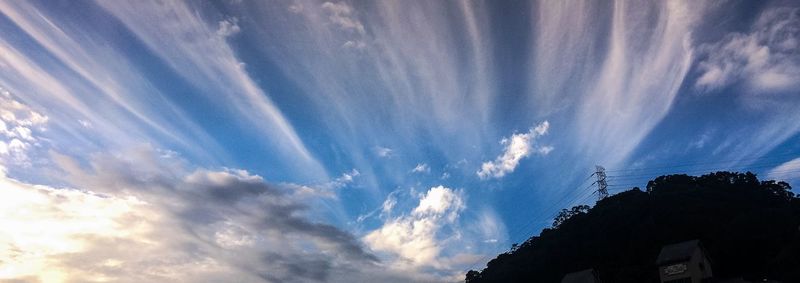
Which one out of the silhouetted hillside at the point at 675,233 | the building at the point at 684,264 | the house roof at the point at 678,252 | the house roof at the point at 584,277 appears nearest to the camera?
the building at the point at 684,264

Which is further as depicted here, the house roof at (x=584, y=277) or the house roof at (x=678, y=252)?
the house roof at (x=584, y=277)

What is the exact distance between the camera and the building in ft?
201

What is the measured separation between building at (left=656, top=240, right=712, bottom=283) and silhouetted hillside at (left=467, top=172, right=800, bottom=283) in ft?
22.6

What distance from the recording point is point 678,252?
62.7 meters

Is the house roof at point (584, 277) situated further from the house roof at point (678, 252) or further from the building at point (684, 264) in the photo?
the house roof at point (678, 252)

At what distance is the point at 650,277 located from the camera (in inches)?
2857

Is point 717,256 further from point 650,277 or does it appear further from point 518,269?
point 518,269

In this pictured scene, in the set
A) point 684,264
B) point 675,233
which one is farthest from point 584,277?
point 675,233

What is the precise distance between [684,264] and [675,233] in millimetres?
23675

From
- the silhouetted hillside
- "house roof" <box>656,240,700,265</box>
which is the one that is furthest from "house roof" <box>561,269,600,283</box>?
"house roof" <box>656,240,700,265</box>

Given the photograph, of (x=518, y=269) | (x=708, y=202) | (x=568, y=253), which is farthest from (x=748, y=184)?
(x=518, y=269)

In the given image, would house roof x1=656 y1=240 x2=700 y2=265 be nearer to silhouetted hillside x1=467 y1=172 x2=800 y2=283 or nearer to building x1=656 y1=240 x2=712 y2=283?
building x1=656 y1=240 x2=712 y2=283

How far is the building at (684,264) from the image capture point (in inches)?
2408

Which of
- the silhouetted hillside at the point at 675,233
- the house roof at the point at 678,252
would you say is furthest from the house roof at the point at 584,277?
the house roof at the point at 678,252
